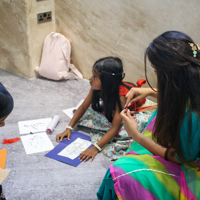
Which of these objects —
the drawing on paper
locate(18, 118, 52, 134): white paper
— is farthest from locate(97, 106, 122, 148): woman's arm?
locate(18, 118, 52, 134): white paper

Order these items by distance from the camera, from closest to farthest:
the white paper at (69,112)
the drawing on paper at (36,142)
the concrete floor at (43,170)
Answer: the concrete floor at (43,170)
the drawing on paper at (36,142)
the white paper at (69,112)

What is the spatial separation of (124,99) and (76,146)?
1.57 feet

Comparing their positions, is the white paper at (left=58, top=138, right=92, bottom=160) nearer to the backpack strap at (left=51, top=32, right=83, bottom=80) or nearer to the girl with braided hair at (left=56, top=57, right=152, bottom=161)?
the girl with braided hair at (left=56, top=57, right=152, bottom=161)

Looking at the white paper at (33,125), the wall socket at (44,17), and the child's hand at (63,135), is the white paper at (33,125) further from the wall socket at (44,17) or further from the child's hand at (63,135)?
the wall socket at (44,17)

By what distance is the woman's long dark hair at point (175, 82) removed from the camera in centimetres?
106

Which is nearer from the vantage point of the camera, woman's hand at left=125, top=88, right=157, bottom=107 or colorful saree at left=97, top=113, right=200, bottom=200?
colorful saree at left=97, top=113, right=200, bottom=200

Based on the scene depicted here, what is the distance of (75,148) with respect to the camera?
1857mm

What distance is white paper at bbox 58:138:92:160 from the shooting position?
180 centimetres

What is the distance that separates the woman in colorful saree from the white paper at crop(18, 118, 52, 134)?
980 millimetres

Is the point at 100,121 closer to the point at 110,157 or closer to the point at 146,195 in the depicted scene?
the point at 110,157

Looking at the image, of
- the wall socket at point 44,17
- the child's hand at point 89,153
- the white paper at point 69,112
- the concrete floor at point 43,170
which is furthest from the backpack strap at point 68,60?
the child's hand at point 89,153

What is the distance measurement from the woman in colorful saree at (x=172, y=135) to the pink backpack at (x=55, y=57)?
1797 mm

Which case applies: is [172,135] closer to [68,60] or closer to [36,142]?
[36,142]

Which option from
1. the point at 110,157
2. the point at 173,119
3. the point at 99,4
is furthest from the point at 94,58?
the point at 173,119
